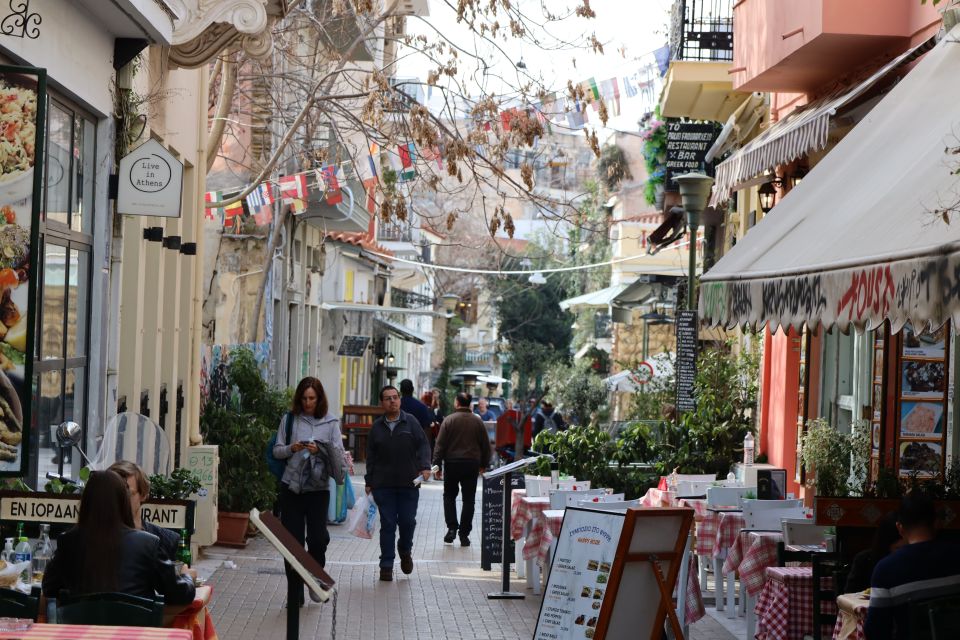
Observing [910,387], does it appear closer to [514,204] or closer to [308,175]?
[308,175]

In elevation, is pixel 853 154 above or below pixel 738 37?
below

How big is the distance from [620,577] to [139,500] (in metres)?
2.86

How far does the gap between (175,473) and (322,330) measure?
25.1 metres

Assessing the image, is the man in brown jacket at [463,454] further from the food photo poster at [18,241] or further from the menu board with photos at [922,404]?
the food photo poster at [18,241]

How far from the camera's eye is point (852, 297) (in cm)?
662

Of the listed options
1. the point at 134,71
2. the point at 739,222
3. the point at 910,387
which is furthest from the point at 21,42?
the point at 739,222

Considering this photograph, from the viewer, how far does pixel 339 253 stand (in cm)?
3506

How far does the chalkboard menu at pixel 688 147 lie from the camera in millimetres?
21594

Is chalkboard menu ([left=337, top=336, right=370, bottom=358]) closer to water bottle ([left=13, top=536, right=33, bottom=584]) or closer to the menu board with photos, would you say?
the menu board with photos

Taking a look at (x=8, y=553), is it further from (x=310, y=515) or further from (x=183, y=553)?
(x=310, y=515)

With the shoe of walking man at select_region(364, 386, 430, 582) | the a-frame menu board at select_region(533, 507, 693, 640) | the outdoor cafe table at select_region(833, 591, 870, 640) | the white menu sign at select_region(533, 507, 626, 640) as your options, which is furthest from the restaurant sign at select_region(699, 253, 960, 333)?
the shoe of walking man at select_region(364, 386, 430, 582)

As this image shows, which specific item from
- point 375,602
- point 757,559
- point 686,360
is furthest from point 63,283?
point 686,360

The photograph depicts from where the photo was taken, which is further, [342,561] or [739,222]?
[739,222]

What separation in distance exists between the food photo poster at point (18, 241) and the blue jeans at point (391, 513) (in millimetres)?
6868
